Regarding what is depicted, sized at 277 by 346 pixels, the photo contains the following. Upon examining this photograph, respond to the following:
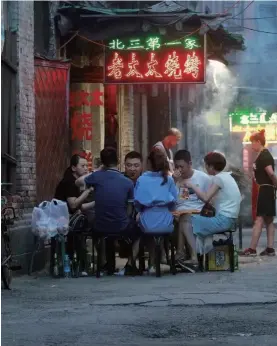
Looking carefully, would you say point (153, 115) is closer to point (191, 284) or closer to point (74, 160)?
point (74, 160)

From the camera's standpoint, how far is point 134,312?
8992 mm

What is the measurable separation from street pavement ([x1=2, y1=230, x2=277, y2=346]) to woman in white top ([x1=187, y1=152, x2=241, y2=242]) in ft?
2.52

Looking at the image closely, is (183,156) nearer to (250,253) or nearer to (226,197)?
(226,197)

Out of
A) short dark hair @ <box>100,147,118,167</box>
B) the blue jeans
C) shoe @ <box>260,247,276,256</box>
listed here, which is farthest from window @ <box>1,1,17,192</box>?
shoe @ <box>260,247,276,256</box>

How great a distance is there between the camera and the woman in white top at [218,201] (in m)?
13.4

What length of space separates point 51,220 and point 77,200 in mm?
540

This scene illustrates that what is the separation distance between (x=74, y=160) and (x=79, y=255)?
1.40 m

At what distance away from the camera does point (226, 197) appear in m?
13.6

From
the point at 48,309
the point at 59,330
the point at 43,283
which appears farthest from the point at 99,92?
the point at 59,330

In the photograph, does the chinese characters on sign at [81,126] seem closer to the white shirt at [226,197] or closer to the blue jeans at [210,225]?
the white shirt at [226,197]

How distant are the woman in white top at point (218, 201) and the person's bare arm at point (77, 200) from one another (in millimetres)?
1364

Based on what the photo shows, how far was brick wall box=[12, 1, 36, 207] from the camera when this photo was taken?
45.9ft

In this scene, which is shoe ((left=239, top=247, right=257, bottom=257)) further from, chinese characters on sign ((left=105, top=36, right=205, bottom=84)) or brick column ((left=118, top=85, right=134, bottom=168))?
brick column ((left=118, top=85, right=134, bottom=168))

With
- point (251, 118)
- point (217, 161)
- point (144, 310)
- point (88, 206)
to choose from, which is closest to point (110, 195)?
point (88, 206)
